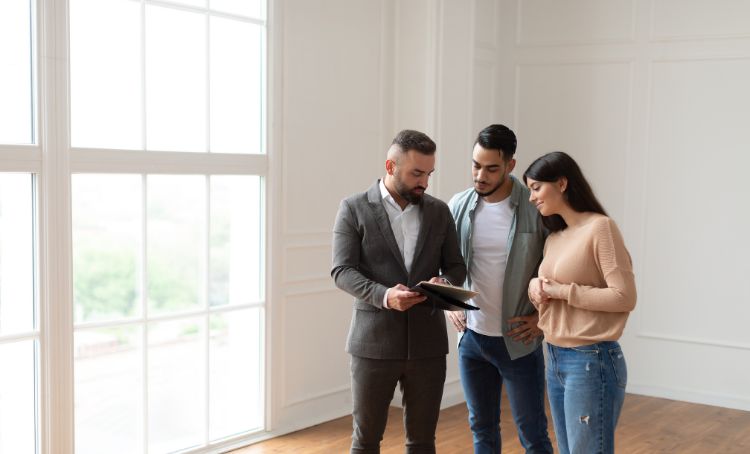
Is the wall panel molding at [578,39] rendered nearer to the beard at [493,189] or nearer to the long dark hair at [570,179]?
the beard at [493,189]

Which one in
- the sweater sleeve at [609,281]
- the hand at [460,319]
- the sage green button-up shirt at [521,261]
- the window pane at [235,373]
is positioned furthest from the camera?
the window pane at [235,373]

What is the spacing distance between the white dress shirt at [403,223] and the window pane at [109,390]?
5.32 feet

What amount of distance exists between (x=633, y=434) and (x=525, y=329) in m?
2.33

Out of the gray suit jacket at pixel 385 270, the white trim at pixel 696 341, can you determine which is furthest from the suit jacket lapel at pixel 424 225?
the white trim at pixel 696 341

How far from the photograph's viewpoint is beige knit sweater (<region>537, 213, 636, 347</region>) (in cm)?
254

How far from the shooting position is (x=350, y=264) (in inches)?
115

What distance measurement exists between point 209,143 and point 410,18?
170 centimetres

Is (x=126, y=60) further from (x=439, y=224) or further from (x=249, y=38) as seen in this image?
(x=439, y=224)

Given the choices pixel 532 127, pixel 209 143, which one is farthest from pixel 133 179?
pixel 532 127

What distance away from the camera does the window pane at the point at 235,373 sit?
4.38 metres

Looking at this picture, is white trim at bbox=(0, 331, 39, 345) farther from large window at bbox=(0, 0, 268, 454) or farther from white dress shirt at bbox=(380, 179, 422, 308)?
white dress shirt at bbox=(380, 179, 422, 308)

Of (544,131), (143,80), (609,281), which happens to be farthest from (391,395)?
(544,131)

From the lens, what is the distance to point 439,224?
2973 millimetres

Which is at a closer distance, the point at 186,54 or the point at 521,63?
the point at 186,54
